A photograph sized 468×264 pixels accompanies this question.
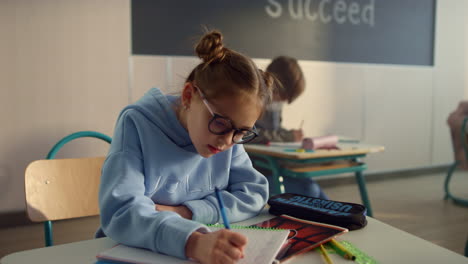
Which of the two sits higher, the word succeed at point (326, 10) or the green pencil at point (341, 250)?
the word succeed at point (326, 10)

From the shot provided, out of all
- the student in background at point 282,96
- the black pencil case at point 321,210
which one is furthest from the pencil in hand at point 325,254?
the student in background at point 282,96

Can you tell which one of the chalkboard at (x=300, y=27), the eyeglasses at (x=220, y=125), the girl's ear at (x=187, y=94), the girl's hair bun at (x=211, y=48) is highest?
the chalkboard at (x=300, y=27)

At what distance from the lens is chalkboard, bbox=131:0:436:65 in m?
3.06

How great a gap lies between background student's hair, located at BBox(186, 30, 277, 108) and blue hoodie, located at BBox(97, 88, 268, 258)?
16 centimetres

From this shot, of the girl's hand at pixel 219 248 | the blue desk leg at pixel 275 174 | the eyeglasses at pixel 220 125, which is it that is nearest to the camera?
the girl's hand at pixel 219 248

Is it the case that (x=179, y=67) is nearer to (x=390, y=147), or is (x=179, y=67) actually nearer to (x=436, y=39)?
(x=390, y=147)

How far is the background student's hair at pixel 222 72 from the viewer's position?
0.84 metres

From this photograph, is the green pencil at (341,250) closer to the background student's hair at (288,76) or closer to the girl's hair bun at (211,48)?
the girl's hair bun at (211,48)

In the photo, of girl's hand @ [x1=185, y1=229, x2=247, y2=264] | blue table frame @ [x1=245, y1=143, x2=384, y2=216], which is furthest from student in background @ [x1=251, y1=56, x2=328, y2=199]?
girl's hand @ [x1=185, y1=229, x2=247, y2=264]

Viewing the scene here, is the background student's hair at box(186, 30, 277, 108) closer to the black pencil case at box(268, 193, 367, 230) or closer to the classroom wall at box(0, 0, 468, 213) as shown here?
the black pencil case at box(268, 193, 367, 230)

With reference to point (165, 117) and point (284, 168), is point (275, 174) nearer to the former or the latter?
point (284, 168)

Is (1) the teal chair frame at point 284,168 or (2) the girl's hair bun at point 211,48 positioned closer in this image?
(2) the girl's hair bun at point 211,48

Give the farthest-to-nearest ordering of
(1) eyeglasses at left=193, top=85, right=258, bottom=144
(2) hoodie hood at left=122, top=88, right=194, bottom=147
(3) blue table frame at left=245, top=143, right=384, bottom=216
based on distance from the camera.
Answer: (3) blue table frame at left=245, top=143, right=384, bottom=216 → (2) hoodie hood at left=122, top=88, right=194, bottom=147 → (1) eyeglasses at left=193, top=85, right=258, bottom=144

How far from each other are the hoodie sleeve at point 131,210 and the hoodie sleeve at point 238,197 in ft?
0.47
